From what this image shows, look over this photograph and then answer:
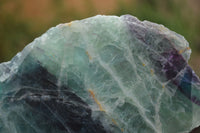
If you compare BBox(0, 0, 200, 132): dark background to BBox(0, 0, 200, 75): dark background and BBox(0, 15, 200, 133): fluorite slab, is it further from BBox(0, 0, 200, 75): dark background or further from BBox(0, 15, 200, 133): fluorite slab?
BBox(0, 15, 200, 133): fluorite slab

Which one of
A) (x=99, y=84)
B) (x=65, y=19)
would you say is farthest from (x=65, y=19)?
(x=99, y=84)

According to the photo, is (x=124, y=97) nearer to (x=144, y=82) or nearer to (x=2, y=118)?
(x=144, y=82)

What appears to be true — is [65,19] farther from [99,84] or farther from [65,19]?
[99,84]

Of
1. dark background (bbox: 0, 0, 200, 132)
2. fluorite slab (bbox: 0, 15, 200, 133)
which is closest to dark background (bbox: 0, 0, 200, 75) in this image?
dark background (bbox: 0, 0, 200, 132)

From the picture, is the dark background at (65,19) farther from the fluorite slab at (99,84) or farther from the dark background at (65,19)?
the fluorite slab at (99,84)

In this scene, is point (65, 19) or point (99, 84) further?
point (65, 19)

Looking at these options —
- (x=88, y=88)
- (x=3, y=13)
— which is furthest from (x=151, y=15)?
(x=88, y=88)

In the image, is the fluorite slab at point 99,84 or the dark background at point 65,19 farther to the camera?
the dark background at point 65,19

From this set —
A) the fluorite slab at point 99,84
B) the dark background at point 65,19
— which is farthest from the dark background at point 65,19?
the fluorite slab at point 99,84

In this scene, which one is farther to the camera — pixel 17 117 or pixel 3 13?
pixel 3 13
